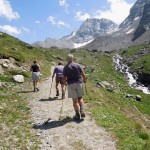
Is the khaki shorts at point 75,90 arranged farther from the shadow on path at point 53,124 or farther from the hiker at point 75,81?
the shadow on path at point 53,124

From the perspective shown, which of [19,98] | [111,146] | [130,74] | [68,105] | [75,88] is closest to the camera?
[111,146]

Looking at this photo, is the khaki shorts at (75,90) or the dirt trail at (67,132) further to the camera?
the khaki shorts at (75,90)

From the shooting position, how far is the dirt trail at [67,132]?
18.3 metres

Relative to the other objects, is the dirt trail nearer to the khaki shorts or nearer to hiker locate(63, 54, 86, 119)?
hiker locate(63, 54, 86, 119)

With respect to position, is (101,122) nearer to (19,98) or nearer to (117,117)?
(117,117)

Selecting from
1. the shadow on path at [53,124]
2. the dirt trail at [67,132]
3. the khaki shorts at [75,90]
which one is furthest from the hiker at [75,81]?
the dirt trail at [67,132]

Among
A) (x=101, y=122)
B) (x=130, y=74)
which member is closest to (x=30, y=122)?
(x=101, y=122)

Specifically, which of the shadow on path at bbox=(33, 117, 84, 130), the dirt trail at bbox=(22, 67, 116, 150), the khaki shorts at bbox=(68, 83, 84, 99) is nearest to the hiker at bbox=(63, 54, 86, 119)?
the khaki shorts at bbox=(68, 83, 84, 99)

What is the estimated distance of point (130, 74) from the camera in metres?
108

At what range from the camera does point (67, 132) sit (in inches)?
794

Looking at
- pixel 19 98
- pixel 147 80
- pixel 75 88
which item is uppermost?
pixel 75 88

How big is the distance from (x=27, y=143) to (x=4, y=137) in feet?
5.44

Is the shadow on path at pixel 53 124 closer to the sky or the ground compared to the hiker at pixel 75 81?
closer to the ground

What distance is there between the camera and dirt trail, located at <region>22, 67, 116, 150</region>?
18266mm
